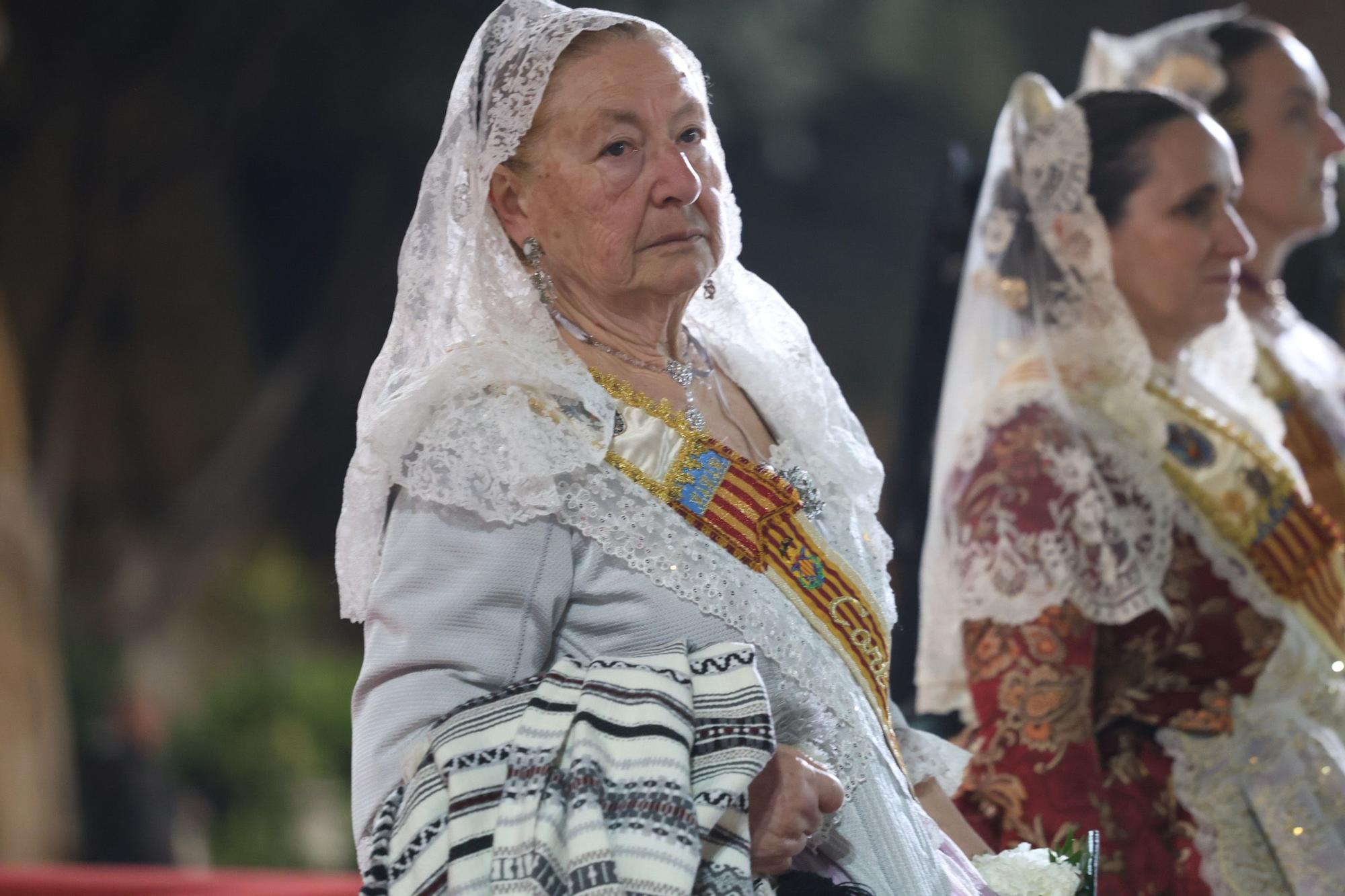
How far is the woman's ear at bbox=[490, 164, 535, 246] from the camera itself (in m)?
1.88

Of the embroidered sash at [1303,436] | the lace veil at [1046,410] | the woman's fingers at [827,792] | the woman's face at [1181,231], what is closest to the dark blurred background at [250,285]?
the embroidered sash at [1303,436]

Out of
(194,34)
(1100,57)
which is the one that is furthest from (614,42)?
(194,34)

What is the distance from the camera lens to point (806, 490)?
1921mm

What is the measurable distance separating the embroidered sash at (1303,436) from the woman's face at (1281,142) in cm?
32

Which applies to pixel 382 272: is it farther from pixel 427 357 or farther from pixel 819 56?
pixel 427 357

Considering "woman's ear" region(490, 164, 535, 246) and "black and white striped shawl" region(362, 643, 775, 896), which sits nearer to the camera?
"black and white striped shawl" region(362, 643, 775, 896)

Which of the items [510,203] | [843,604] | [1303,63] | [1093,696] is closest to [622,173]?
[510,203]

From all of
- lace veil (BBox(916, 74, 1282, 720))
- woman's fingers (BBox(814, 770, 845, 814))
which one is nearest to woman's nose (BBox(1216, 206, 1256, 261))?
lace veil (BBox(916, 74, 1282, 720))

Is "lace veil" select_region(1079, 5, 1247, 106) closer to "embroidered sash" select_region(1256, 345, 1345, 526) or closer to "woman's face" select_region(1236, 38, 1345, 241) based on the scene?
"woman's face" select_region(1236, 38, 1345, 241)

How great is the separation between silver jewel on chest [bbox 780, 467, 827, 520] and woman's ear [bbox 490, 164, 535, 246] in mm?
432

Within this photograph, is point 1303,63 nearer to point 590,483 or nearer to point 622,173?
point 622,173

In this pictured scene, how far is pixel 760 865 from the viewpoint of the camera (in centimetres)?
161

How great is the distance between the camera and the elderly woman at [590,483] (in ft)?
5.31

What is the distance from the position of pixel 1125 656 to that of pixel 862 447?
0.72m
